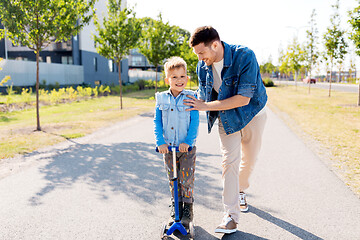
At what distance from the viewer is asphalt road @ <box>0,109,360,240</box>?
122 inches

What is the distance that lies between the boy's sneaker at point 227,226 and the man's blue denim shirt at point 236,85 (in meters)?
0.85

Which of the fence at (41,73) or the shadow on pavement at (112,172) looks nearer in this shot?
the shadow on pavement at (112,172)

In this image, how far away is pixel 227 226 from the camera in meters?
2.99

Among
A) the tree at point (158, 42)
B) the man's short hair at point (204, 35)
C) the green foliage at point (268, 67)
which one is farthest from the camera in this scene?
the green foliage at point (268, 67)

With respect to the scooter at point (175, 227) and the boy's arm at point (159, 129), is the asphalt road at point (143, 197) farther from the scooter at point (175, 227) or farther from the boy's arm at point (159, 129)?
the boy's arm at point (159, 129)

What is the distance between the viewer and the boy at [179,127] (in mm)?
2979

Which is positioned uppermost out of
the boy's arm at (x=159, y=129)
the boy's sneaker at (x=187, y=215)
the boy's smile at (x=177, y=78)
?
the boy's smile at (x=177, y=78)

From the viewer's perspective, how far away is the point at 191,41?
2.74 m

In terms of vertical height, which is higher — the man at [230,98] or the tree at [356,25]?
the tree at [356,25]

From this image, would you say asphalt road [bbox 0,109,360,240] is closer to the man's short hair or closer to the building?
the man's short hair

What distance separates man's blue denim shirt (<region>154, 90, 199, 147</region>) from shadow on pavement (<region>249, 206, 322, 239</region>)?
1190 mm

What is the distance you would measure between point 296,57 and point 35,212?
3298cm

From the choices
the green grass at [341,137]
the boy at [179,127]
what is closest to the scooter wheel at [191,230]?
the boy at [179,127]

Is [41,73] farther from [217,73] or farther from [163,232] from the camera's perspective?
[163,232]
